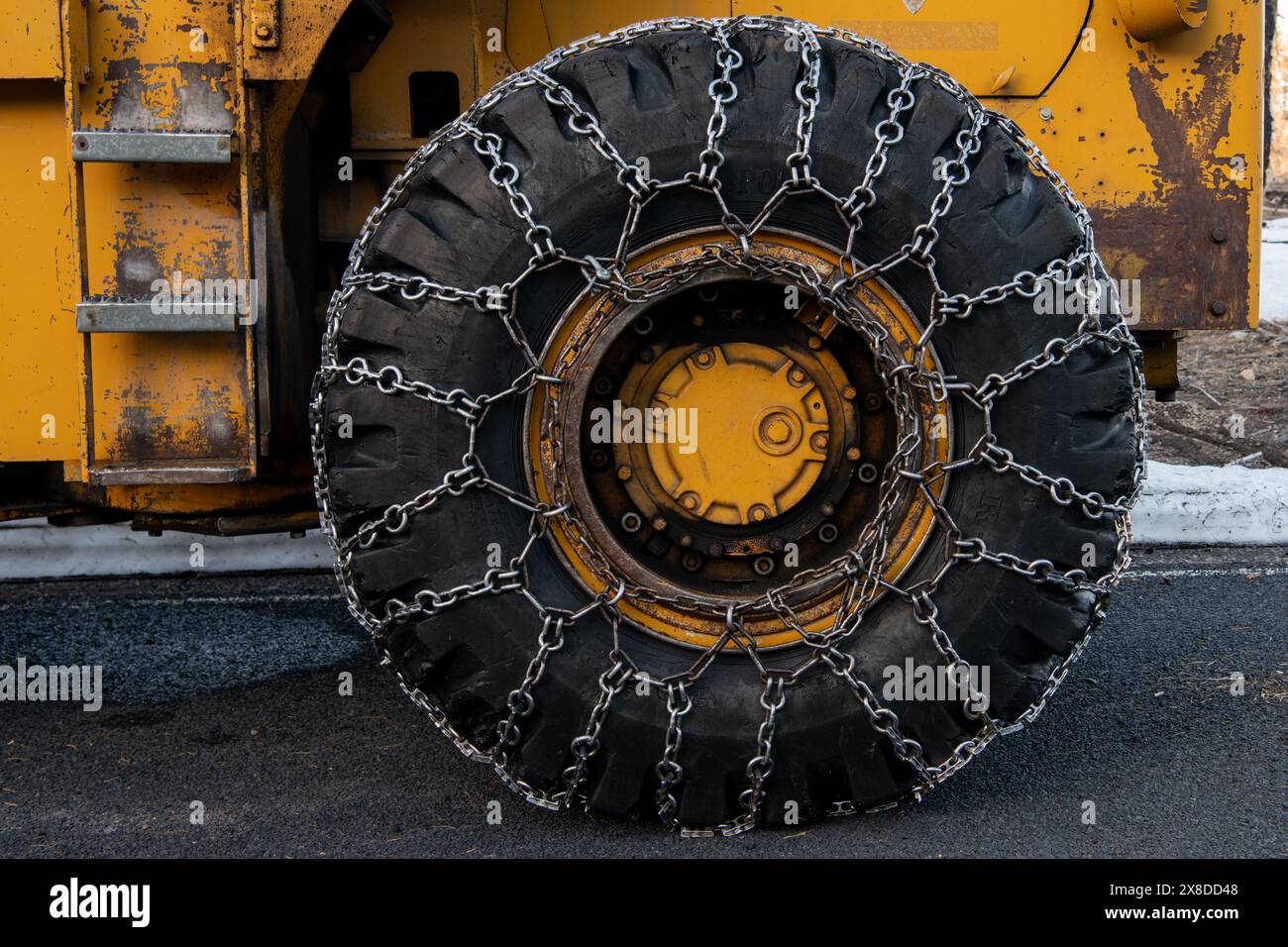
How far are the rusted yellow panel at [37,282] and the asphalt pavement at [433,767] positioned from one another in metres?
0.93

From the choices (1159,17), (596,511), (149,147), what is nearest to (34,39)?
(149,147)

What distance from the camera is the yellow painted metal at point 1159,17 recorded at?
3.44 metres

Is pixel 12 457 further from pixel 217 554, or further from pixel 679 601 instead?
pixel 217 554

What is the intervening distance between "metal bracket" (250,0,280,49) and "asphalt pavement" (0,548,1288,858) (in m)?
1.83

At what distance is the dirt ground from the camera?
748 centimetres

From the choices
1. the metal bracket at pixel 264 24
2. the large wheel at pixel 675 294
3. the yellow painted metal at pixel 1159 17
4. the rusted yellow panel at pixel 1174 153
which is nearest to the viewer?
the large wheel at pixel 675 294

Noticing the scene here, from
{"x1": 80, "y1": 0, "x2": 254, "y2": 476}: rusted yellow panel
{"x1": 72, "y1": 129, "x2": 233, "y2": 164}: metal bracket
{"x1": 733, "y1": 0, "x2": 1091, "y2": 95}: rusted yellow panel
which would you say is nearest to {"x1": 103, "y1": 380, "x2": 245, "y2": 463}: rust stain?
{"x1": 80, "y1": 0, "x2": 254, "y2": 476}: rusted yellow panel

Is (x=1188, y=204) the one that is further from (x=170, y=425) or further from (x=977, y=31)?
(x=170, y=425)

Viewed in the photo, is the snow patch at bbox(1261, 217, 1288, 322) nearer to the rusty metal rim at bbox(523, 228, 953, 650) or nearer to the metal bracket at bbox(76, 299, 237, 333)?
the rusty metal rim at bbox(523, 228, 953, 650)

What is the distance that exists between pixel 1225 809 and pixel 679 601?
141 centimetres

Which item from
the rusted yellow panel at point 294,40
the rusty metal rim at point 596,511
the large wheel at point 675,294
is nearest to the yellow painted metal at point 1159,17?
the large wheel at point 675,294

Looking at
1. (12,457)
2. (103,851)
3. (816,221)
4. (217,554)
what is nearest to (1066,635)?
(816,221)

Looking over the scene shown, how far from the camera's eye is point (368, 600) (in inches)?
115

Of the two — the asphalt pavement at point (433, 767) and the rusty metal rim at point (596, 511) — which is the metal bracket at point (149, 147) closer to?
the rusty metal rim at point (596, 511)
